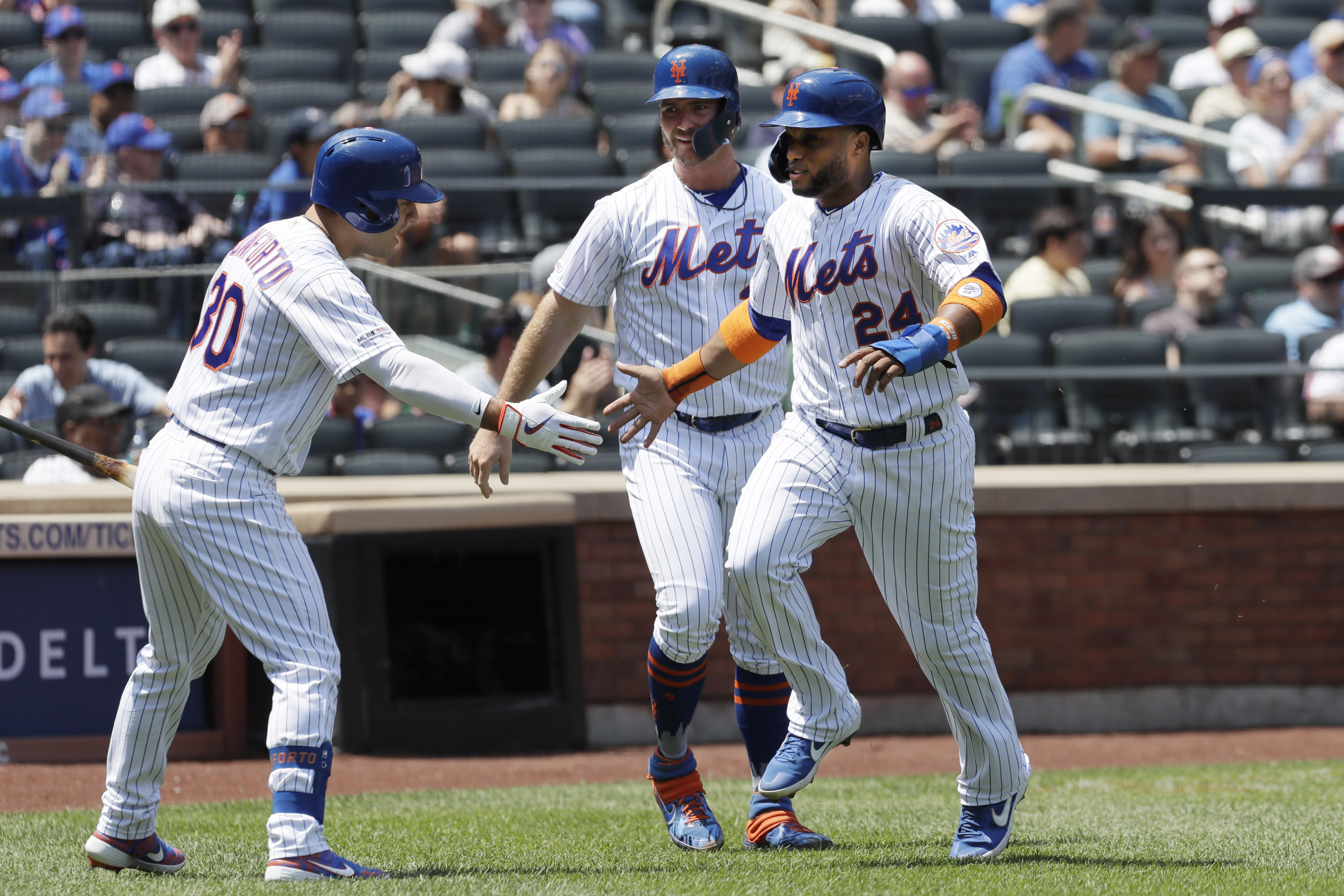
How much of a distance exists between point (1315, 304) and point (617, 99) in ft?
15.8

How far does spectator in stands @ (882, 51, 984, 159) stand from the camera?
34.8ft

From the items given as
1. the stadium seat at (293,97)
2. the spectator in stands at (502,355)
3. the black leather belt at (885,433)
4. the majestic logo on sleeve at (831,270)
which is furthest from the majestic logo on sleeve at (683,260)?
the stadium seat at (293,97)

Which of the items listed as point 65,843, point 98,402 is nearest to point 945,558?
point 65,843

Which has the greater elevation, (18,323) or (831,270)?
(831,270)

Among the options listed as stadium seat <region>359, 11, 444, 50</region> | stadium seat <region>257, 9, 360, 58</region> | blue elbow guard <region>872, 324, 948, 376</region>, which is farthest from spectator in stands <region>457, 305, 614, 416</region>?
stadium seat <region>257, 9, 360, 58</region>

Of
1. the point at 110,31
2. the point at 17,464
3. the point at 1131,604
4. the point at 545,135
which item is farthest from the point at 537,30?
the point at 1131,604

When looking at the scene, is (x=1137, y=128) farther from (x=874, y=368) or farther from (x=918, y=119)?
(x=874, y=368)

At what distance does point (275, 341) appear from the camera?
3908 mm

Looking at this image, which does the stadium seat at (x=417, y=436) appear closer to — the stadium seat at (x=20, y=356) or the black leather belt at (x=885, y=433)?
the stadium seat at (x=20, y=356)

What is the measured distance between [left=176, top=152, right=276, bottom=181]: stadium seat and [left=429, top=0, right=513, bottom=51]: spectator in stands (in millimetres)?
2467

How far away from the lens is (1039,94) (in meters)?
11.1

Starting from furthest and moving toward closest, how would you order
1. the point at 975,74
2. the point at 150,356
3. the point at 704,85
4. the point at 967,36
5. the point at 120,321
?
the point at 967,36, the point at 975,74, the point at 120,321, the point at 150,356, the point at 704,85

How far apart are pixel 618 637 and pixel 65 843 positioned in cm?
305

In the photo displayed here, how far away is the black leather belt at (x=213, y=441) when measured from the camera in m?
3.91
